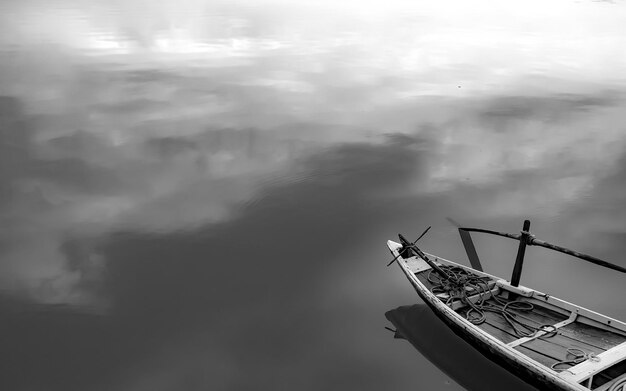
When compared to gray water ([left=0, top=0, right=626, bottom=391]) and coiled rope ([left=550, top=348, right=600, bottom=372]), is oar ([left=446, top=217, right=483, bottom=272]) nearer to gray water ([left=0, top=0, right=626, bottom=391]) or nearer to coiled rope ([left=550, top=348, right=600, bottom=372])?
gray water ([left=0, top=0, right=626, bottom=391])

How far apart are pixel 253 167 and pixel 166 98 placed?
11138 millimetres

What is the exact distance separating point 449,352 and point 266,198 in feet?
29.7

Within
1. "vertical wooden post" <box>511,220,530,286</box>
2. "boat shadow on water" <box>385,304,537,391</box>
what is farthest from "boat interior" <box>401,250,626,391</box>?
"boat shadow on water" <box>385,304,537,391</box>

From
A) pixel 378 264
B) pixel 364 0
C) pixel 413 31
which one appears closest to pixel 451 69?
pixel 413 31

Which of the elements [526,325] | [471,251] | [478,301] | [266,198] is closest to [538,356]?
[526,325]

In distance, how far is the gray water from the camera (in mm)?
12008

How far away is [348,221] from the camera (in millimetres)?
17734

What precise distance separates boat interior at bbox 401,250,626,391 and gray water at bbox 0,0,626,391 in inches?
42.8

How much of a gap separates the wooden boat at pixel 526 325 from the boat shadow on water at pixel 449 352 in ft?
1.33

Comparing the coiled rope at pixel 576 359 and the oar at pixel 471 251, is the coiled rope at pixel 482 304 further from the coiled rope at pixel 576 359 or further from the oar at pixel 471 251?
the oar at pixel 471 251

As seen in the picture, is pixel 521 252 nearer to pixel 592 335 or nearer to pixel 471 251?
pixel 471 251

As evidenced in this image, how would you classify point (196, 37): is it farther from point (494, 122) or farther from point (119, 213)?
point (119, 213)

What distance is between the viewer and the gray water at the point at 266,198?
12008 millimetres

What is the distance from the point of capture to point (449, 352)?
12086mm
